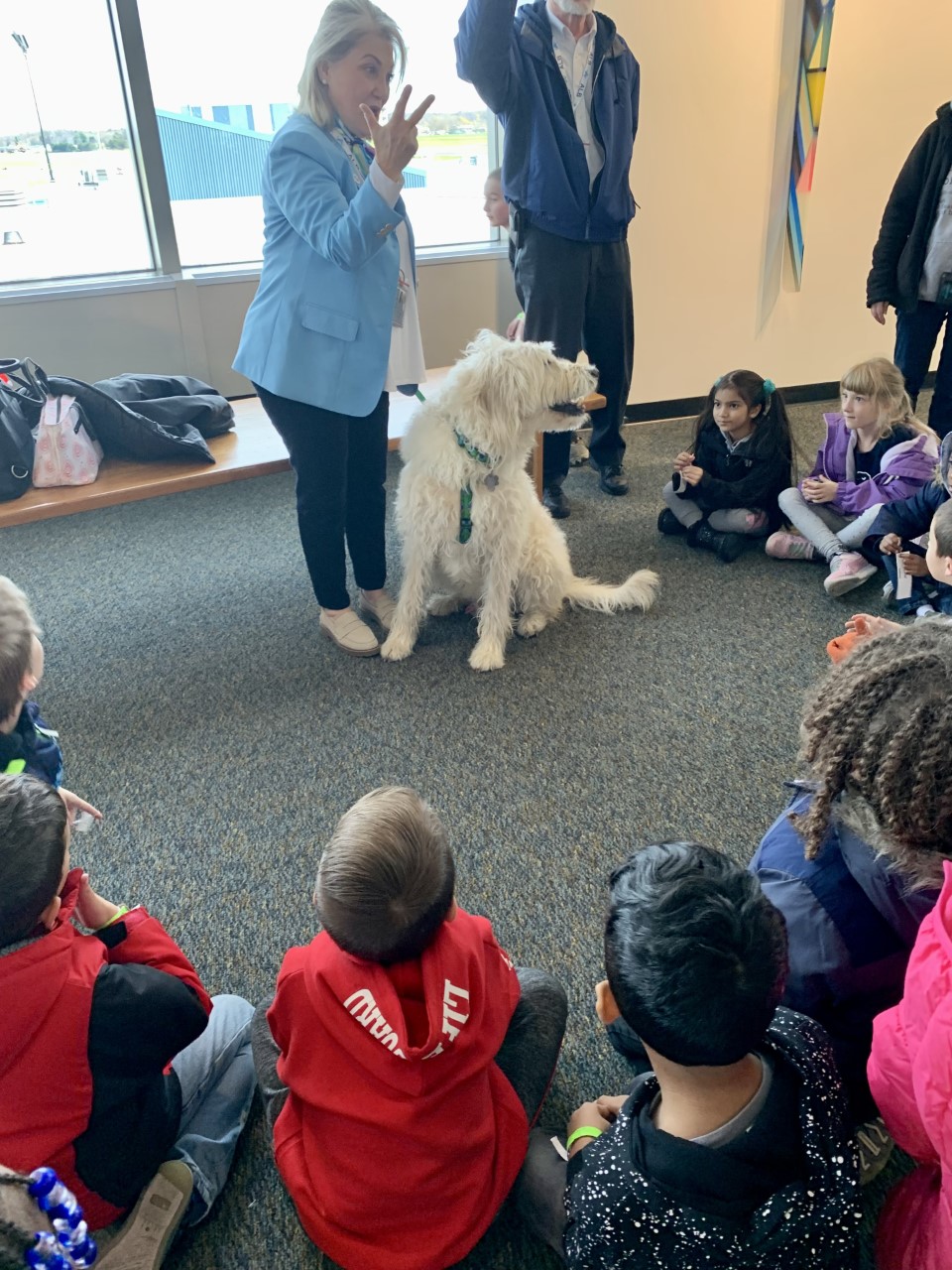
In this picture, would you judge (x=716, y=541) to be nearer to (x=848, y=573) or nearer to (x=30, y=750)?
Answer: (x=848, y=573)

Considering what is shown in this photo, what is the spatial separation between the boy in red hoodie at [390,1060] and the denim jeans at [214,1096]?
0.65 ft

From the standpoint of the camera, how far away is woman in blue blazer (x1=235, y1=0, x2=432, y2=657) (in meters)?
1.82

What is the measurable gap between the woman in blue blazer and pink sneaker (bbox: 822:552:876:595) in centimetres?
144

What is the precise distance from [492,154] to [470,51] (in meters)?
1.42

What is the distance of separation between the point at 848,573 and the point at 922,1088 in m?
2.13

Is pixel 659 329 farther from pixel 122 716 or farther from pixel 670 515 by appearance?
pixel 122 716

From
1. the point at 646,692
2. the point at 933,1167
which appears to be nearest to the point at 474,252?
the point at 646,692

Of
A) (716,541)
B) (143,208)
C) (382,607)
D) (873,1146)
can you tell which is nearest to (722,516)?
(716,541)

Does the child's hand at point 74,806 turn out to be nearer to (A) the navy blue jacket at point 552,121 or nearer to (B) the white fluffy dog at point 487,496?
(B) the white fluffy dog at point 487,496

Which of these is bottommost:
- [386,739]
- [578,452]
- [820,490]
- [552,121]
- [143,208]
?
[386,739]

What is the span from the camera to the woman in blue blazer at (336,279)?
1823 mm

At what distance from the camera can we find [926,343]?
3.43 m

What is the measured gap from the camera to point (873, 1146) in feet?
3.66

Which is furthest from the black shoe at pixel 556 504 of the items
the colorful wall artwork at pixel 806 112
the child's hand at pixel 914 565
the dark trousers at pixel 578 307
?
the colorful wall artwork at pixel 806 112
